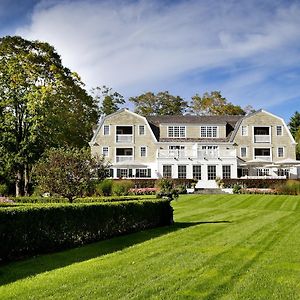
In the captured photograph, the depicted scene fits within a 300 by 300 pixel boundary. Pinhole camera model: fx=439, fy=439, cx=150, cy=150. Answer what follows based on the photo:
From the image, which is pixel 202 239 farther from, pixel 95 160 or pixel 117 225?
pixel 95 160

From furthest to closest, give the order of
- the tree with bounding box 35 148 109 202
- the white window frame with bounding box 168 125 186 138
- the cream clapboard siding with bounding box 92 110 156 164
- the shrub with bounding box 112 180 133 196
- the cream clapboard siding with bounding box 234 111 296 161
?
the white window frame with bounding box 168 125 186 138
the cream clapboard siding with bounding box 234 111 296 161
the cream clapboard siding with bounding box 92 110 156 164
the shrub with bounding box 112 180 133 196
the tree with bounding box 35 148 109 202

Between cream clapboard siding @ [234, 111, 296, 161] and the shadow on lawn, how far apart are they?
35.4m

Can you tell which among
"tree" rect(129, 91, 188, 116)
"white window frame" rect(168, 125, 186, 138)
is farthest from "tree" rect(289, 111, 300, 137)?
"white window frame" rect(168, 125, 186, 138)

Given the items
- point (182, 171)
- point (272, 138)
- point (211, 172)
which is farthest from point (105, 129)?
point (272, 138)

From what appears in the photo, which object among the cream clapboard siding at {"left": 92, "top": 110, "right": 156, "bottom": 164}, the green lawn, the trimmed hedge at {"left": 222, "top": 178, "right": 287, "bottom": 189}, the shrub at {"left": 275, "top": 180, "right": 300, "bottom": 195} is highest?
the cream clapboard siding at {"left": 92, "top": 110, "right": 156, "bottom": 164}

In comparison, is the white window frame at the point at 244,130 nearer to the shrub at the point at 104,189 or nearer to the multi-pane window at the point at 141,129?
the multi-pane window at the point at 141,129

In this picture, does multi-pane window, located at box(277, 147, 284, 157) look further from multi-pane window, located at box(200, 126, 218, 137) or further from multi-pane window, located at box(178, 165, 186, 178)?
multi-pane window, located at box(178, 165, 186, 178)

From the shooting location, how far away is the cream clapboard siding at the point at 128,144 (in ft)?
153

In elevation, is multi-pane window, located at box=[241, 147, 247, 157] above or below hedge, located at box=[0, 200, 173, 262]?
above

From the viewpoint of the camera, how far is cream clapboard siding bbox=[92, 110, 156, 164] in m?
46.7

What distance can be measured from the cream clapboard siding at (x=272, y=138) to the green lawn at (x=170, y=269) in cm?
3466

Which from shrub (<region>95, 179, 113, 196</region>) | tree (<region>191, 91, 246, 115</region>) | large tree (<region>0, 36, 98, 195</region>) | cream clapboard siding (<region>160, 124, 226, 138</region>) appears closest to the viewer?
shrub (<region>95, 179, 113, 196</region>)

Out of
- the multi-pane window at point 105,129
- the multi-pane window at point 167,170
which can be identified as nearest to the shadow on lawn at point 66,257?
the multi-pane window at point 167,170

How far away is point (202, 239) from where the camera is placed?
Result: 39.7ft
